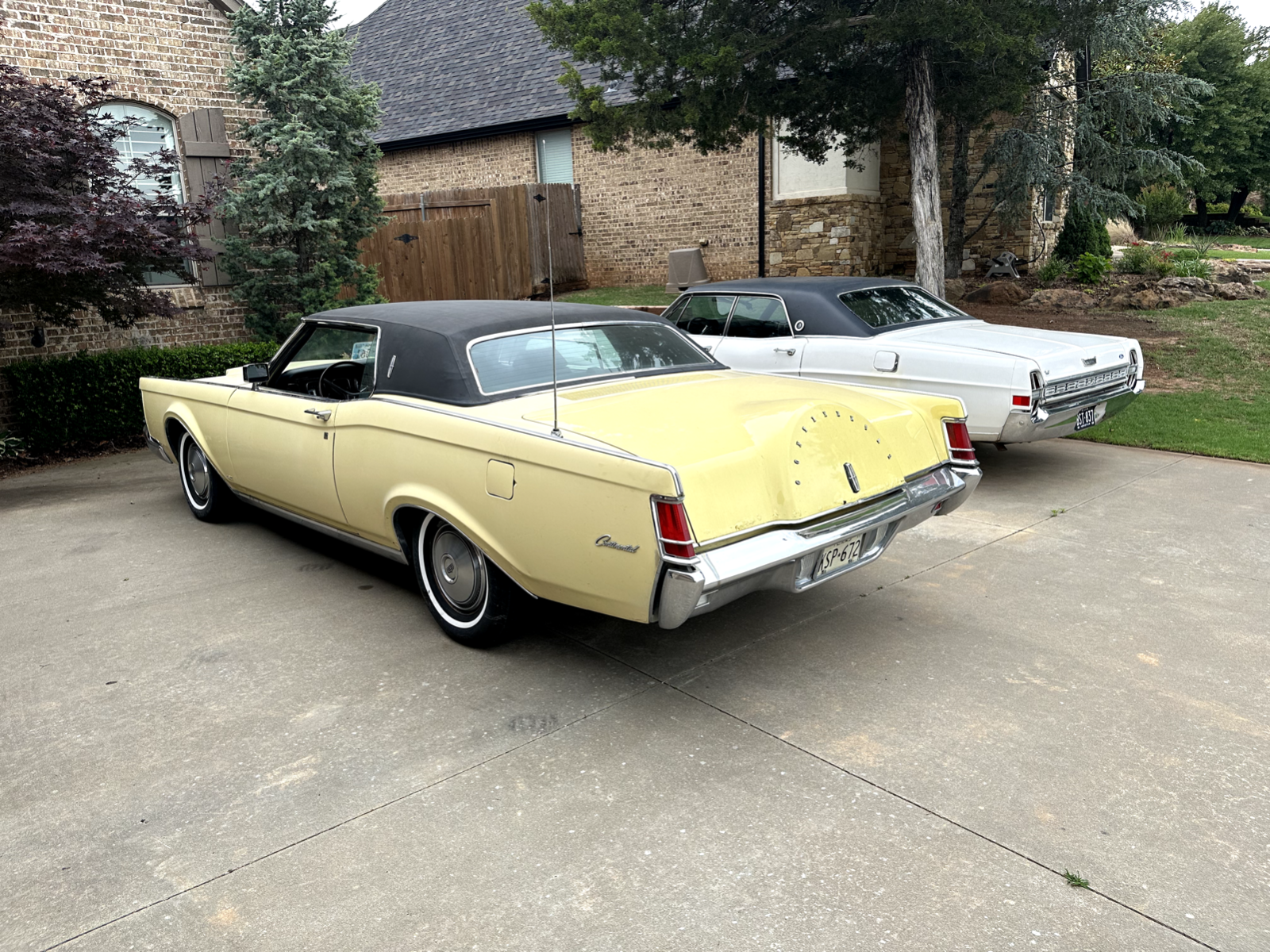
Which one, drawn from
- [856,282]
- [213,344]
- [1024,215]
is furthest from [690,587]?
[1024,215]

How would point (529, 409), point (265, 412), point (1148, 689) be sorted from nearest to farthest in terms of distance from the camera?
point (1148, 689), point (529, 409), point (265, 412)

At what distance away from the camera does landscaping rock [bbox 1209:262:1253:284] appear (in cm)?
1468

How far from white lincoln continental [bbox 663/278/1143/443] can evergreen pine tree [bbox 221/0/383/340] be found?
4990mm

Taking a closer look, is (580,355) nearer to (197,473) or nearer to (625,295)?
(197,473)

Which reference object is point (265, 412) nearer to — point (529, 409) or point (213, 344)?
point (529, 409)

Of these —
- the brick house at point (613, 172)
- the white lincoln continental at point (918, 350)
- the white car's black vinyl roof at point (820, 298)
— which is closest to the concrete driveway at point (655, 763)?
the white lincoln continental at point (918, 350)

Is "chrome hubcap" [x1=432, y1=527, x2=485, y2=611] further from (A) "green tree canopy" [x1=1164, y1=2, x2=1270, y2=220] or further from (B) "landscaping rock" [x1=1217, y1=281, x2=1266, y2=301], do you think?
(A) "green tree canopy" [x1=1164, y1=2, x2=1270, y2=220]

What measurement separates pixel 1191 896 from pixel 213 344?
10838 millimetres

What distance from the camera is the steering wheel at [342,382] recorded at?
5.06m

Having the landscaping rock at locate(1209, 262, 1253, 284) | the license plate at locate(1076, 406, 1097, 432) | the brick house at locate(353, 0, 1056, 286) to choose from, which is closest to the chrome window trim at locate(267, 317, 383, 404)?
the license plate at locate(1076, 406, 1097, 432)

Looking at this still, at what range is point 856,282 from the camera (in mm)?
8016

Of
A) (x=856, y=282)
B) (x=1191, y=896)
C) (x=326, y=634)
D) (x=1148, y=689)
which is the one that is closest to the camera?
(x=1191, y=896)

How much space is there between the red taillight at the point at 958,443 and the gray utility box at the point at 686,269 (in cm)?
1429

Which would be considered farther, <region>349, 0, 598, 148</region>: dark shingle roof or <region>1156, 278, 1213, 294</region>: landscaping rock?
<region>349, 0, 598, 148</region>: dark shingle roof
